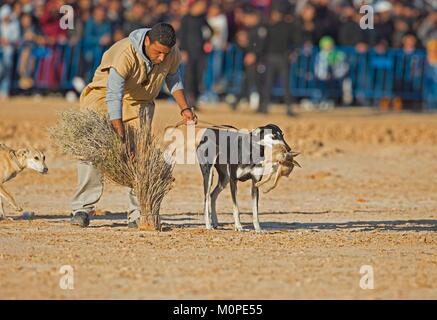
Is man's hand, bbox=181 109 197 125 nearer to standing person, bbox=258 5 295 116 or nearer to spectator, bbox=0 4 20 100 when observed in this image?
standing person, bbox=258 5 295 116

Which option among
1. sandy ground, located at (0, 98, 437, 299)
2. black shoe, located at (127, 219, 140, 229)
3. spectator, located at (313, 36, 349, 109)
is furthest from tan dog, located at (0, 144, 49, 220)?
spectator, located at (313, 36, 349, 109)

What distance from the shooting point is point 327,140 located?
25.5 metres

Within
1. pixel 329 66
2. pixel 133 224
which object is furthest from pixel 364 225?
pixel 329 66

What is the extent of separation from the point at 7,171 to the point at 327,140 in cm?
1215

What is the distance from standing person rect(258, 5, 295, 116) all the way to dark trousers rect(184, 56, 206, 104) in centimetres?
154

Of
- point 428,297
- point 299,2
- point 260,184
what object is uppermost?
point 299,2

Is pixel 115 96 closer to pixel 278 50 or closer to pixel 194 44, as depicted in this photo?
pixel 194 44

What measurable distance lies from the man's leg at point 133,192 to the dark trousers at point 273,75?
1440cm

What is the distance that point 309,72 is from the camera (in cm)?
3058

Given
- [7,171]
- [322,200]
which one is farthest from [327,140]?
[7,171]

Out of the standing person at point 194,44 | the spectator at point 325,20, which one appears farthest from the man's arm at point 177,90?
the spectator at point 325,20

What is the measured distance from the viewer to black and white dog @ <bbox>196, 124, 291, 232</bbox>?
43.7ft

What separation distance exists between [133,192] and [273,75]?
15.6 metres

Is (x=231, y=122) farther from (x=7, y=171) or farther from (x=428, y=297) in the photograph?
(x=428, y=297)
